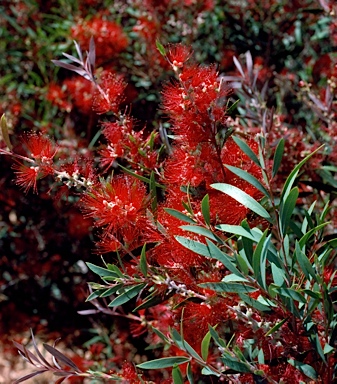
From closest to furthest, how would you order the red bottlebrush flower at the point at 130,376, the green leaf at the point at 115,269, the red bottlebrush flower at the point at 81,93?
the green leaf at the point at 115,269, the red bottlebrush flower at the point at 130,376, the red bottlebrush flower at the point at 81,93

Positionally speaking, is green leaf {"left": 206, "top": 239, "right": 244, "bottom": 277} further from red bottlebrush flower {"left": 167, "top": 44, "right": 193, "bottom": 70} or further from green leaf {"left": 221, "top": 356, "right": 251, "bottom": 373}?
red bottlebrush flower {"left": 167, "top": 44, "right": 193, "bottom": 70}

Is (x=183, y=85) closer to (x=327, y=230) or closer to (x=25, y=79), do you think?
(x=327, y=230)

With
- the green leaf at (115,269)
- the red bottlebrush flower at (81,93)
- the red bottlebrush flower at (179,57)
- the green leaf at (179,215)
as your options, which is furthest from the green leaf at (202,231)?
the red bottlebrush flower at (81,93)

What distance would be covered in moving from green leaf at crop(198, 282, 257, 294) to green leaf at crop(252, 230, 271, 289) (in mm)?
45

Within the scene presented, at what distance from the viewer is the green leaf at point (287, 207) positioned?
91 centimetres

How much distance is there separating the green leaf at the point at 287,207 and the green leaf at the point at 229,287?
0.10 m

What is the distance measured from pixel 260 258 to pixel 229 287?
3.2 inches

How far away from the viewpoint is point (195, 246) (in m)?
0.93

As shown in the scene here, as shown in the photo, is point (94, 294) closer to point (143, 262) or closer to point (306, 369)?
point (143, 262)

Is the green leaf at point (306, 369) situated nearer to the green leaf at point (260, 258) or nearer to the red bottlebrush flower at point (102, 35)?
the green leaf at point (260, 258)

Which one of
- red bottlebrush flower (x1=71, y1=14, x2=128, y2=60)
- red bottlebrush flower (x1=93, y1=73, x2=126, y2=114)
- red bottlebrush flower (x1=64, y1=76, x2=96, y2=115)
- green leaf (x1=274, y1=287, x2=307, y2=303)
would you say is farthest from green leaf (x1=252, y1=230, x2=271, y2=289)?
red bottlebrush flower (x1=71, y1=14, x2=128, y2=60)

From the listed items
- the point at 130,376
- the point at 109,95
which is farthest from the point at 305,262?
the point at 109,95

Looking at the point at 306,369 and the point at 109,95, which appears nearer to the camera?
the point at 306,369

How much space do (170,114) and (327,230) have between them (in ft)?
2.68
